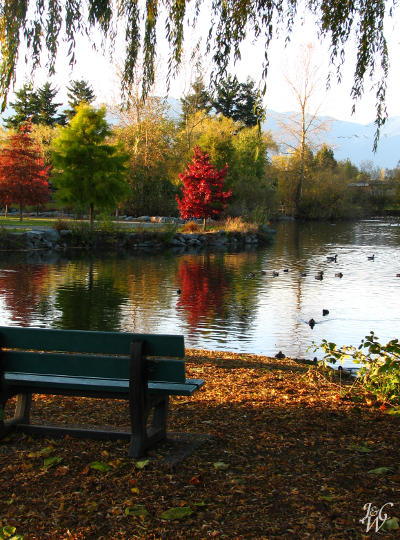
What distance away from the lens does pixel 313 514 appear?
9.11ft

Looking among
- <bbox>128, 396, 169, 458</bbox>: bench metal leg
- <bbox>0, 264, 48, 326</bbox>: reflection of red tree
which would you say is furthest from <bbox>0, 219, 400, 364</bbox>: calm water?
<bbox>128, 396, 169, 458</bbox>: bench metal leg

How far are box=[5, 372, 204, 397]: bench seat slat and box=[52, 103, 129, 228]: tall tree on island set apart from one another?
2767 centimetres

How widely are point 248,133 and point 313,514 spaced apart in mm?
53738

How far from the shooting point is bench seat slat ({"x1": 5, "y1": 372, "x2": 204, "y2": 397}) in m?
3.48

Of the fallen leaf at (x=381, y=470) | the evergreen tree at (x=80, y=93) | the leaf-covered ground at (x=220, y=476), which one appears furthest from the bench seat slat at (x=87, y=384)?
the evergreen tree at (x=80, y=93)

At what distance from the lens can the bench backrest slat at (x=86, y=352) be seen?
3.41 meters

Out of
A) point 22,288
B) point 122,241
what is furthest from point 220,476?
point 122,241

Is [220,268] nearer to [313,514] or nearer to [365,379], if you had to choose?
[365,379]

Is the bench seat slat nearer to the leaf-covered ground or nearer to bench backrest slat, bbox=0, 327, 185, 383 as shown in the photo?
bench backrest slat, bbox=0, 327, 185, 383

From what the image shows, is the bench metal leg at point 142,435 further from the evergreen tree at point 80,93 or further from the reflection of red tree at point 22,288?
the evergreen tree at point 80,93

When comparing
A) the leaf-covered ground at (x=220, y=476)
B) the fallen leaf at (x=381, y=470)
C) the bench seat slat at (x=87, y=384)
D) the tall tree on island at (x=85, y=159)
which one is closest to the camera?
the leaf-covered ground at (x=220, y=476)

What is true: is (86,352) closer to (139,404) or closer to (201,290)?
(139,404)

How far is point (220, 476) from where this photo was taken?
322cm

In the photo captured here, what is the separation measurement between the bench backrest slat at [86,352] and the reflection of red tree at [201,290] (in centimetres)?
918
